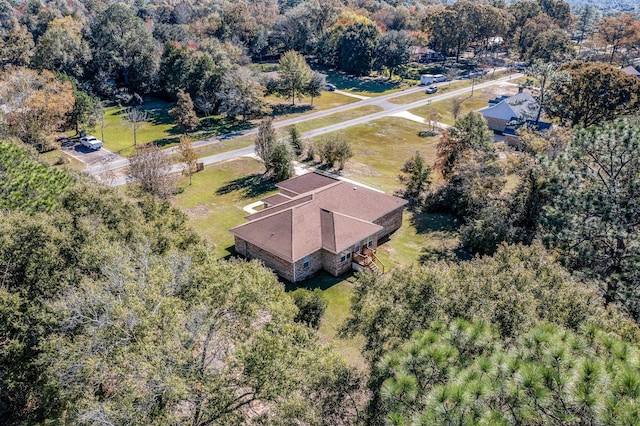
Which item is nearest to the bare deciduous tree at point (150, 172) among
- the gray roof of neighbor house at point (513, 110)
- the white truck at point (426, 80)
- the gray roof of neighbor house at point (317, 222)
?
the gray roof of neighbor house at point (317, 222)

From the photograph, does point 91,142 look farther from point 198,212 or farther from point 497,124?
point 497,124

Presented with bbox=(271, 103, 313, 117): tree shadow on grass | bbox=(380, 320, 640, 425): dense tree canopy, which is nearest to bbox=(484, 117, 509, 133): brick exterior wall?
bbox=(271, 103, 313, 117): tree shadow on grass

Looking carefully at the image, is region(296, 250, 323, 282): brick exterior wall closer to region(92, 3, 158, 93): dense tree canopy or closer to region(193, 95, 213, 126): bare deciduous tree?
region(193, 95, 213, 126): bare deciduous tree

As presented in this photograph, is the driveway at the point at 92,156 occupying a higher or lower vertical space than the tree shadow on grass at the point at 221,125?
higher

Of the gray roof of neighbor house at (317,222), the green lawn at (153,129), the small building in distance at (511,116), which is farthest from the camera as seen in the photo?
the small building in distance at (511,116)

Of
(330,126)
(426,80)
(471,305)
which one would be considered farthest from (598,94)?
(471,305)

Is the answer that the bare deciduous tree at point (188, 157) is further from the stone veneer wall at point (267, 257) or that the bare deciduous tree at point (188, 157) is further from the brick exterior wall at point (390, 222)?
the brick exterior wall at point (390, 222)

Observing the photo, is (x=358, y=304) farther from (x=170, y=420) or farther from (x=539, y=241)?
(x=539, y=241)
